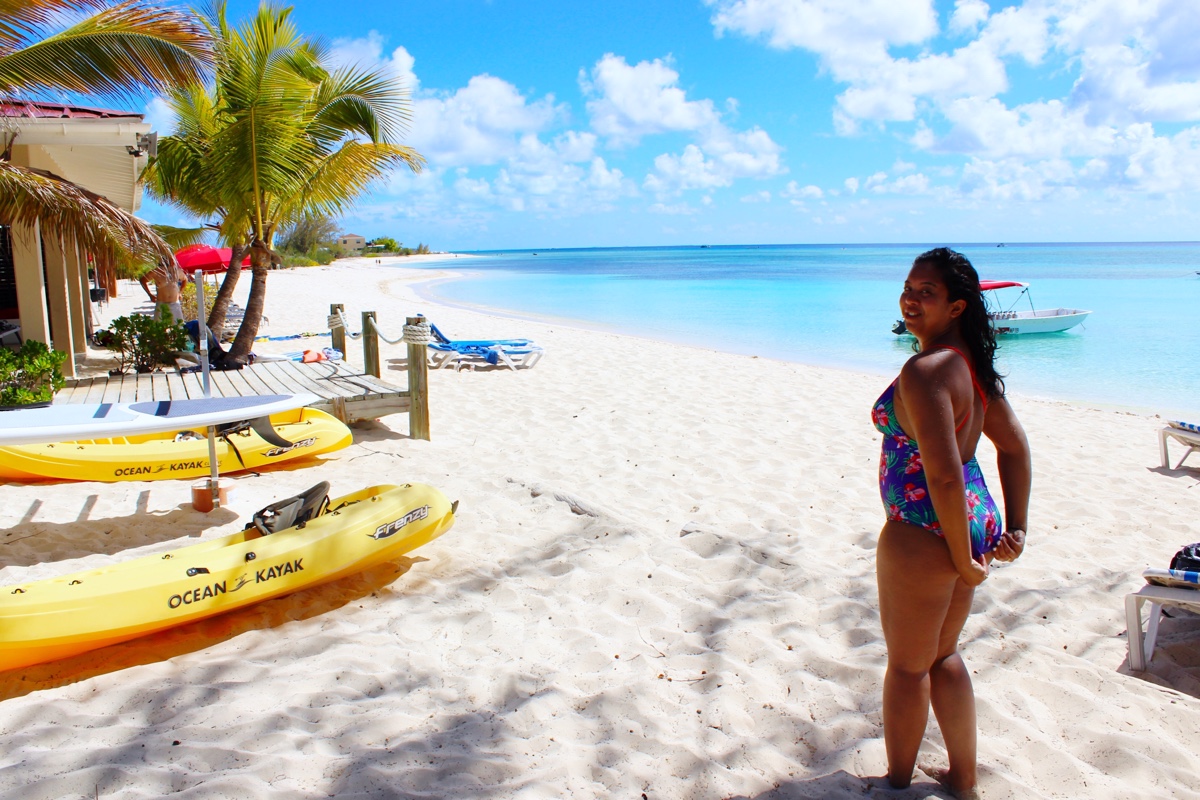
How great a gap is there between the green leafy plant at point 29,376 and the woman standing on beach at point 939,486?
6872 mm

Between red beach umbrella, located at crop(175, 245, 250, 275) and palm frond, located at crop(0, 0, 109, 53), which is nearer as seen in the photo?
palm frond, located at crop(0, 0, 109, 53)

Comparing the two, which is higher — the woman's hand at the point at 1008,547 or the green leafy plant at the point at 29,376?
the green leafy plant at the point at 29,376

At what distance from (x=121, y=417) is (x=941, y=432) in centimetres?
426

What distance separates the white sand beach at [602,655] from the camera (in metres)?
2.53

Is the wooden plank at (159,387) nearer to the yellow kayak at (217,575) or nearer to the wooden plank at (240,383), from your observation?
the wooden plank at (240,383)

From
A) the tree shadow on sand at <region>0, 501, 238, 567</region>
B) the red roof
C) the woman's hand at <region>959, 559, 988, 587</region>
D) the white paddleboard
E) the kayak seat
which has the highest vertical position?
the red roof

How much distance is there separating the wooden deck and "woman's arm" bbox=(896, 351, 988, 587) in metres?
5.92

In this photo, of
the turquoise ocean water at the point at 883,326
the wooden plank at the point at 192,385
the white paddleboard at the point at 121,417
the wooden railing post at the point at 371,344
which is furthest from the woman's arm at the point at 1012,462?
the turquoise ocean water at the point at 883,326

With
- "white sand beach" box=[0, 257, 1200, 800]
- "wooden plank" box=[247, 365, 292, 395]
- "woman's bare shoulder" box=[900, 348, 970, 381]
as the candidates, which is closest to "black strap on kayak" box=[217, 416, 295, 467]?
"white sand beach" box=[0, 257, 1200, 800]

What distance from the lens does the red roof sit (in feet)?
21.4

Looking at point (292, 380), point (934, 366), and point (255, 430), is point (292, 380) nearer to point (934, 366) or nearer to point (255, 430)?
point (255, 430)

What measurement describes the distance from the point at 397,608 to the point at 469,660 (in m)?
0.67

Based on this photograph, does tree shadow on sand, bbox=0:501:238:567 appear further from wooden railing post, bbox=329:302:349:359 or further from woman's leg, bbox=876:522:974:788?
wooden railing post, bbox=329:302:349:359

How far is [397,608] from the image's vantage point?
3.79 meters
